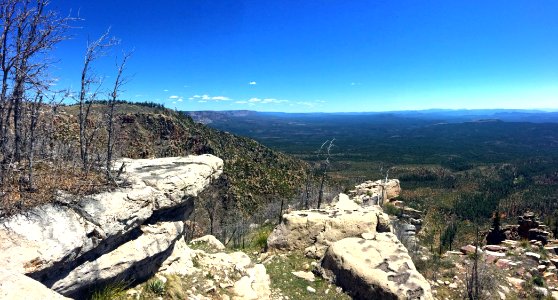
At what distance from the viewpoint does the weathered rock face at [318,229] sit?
17698mm

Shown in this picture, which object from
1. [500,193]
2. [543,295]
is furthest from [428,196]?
[543,295]

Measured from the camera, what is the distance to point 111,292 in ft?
32.8

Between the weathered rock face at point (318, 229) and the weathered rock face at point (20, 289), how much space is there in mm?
12061

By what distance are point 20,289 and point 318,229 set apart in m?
13.8

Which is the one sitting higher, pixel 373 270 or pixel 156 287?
pixel 156 287

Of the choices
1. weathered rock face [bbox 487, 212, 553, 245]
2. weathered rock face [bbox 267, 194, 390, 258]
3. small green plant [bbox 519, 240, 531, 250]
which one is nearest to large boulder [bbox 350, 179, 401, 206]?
weathered rock face [bbox 487, 212, 553, 245]

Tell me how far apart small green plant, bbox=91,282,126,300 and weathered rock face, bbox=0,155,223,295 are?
0.32m

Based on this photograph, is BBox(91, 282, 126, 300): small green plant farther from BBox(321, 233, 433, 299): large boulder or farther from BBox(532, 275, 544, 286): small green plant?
BBox(532, 275, 544, 286): small green plant

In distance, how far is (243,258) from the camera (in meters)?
15.7

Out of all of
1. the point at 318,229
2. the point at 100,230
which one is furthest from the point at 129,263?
the point at 318,229

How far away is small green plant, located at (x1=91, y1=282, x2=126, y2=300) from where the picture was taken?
9.78 meters

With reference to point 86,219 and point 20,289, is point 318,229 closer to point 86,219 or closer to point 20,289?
point 86,219

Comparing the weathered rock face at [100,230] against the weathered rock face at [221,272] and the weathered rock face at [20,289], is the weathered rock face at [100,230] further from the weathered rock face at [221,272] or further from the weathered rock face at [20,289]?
the weathered rock face at [20,289]

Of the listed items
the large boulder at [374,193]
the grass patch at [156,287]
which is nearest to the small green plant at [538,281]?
the grass patch at [156,287]
